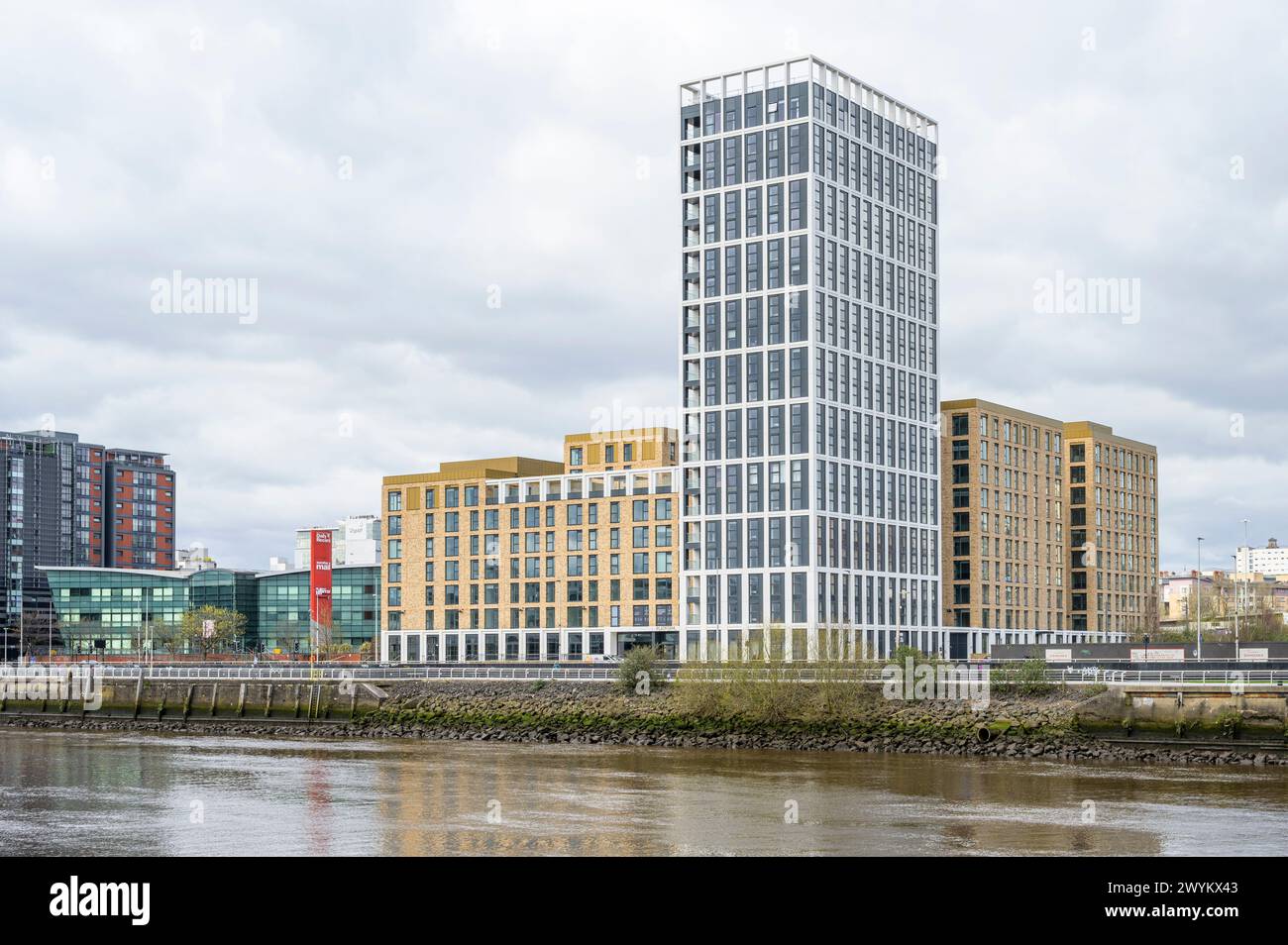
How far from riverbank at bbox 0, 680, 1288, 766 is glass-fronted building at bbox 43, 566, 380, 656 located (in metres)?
70.4

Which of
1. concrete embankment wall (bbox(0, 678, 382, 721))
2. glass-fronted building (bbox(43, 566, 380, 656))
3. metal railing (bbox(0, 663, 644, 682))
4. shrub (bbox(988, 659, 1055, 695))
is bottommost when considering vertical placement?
concrete embankment wall (bbox(0, 678, 382, 721))

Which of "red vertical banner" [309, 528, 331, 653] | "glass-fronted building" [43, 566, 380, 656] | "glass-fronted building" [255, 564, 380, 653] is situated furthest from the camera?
"glass-fronted building" [43, 566, 380, 656]

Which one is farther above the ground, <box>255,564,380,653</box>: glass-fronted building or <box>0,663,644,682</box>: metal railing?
<box>255,564,380,653</box>: glass-fronted building

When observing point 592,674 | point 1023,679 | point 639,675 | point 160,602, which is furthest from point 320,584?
point 1023,679

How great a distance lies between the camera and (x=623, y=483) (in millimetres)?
139625

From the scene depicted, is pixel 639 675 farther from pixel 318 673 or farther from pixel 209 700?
pixel 209 700

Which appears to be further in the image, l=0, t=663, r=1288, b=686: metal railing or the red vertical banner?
the red vertical banner

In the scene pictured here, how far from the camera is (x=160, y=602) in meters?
180

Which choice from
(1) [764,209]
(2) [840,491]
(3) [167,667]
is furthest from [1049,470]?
(3) [167,667]

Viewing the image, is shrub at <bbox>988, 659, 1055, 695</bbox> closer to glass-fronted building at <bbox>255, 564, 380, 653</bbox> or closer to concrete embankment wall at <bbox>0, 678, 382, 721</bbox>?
concrete embankment wall at <bbox>0, 678, 382, 721</bbox>

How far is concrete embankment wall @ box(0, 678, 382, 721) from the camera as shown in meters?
100

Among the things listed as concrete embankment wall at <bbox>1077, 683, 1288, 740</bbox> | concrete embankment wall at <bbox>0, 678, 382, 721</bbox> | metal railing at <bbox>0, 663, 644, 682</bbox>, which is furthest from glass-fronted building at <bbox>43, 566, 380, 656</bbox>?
concrete embankment wall at <bbox>1077, 683, 1288, 740</bbox>
